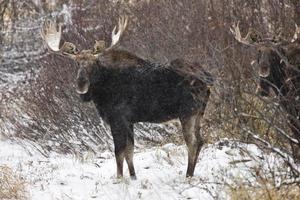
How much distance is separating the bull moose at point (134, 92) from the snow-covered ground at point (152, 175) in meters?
0.32

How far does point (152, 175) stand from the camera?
7.86 metres

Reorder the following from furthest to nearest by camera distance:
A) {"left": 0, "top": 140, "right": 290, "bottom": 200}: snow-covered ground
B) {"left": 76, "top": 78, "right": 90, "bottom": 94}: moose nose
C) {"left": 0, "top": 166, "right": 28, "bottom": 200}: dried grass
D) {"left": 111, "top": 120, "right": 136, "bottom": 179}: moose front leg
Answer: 1. {"left": 111, "top": 120, "right": 136, "bottom": 179}: moose front leg
2. {"left": 76, "top": 78, "right": 90, "bottom": 94}: moose nose
3. {"left": 0, "top": 166, "right": 28, "bottom": 200}: dried grass
4. {"left": 0, "top": 140, "right": 290, "bottom": 200}: snow-covered ground

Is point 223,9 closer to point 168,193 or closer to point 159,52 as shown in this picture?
point 159,52

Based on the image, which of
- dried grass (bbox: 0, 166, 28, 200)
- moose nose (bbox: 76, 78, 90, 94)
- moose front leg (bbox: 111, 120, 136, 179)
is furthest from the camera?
moose front leg (bbox: 111, 120, 136, 179)

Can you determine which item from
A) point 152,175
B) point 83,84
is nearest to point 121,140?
point 152,175

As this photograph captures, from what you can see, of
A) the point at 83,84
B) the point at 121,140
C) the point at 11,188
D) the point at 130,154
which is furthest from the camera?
the point at 130,154

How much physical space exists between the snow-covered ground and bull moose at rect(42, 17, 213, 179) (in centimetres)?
32

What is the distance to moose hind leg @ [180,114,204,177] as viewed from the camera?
7.57 meters

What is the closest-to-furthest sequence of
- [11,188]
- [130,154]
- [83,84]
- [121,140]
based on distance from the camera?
1. [11,188]
2. [83,84]
3. [121,140]
4. [130,154]

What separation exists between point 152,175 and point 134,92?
0.93m

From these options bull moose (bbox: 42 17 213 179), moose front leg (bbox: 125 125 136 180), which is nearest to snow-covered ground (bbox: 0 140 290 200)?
moose front leg (bbox: 125 125 136 180)

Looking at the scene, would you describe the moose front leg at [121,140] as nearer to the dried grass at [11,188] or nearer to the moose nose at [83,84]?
the moose nose at [83,84]

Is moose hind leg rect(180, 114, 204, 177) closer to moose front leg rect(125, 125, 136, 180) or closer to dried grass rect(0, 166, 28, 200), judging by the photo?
moose front leg rect(125, 125, 136, 180)

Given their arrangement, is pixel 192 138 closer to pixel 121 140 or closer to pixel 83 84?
pixel 121 140
